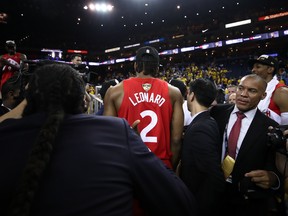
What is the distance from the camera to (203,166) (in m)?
1.75

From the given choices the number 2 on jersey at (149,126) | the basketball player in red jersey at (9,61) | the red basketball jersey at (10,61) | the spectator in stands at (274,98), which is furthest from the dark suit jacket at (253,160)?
Result: the red basketball jersey at (10,61)

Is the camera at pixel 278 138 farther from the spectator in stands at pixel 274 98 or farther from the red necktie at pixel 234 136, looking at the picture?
the spectator in stands at pixel 274 98

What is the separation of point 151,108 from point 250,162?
0.94m

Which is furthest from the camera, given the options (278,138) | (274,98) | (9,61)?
(9,61)

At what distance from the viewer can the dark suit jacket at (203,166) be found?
5.69 feet

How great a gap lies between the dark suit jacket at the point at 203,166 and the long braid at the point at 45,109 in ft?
3.49

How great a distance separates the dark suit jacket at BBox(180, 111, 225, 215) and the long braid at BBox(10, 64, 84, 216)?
1065 mm

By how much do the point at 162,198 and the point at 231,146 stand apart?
1274mm

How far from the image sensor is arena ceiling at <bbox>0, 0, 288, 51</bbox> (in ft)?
67.1

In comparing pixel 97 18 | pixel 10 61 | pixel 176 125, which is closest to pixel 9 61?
pixel 10 61

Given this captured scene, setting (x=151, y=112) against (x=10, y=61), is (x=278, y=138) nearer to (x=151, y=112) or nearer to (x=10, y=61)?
(x=151, y=112)

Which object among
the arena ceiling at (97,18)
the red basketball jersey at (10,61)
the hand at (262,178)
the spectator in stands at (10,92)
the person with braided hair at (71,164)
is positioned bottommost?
the hand at (262,178)

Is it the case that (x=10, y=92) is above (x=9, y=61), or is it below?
below

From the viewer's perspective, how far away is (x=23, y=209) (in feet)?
2.36
